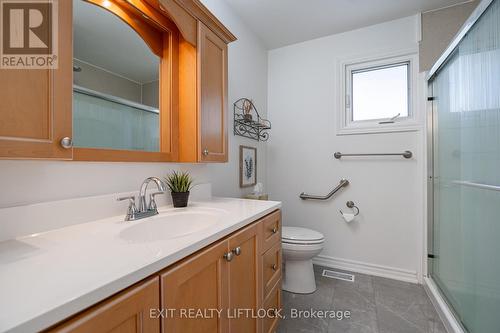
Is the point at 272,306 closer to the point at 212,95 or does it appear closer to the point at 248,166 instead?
the point at 248,166

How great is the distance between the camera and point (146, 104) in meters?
1.20

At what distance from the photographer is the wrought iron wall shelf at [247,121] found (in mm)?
1970

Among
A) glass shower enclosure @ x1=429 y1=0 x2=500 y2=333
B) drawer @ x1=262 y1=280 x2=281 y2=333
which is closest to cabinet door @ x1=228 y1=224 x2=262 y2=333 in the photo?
drawer @ x1=262 y1=280 x2=281 y2=333

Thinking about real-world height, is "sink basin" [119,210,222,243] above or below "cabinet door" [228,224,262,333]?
above

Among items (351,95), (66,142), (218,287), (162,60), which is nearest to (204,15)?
(162,60)

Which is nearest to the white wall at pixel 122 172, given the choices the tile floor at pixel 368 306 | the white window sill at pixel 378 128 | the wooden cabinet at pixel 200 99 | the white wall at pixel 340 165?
the wooden cabinet at pixel 200 99

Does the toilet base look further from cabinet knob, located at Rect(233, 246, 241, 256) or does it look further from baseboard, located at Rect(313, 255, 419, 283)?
cabinet knob, located at Rect(233, 246, 241, 256)

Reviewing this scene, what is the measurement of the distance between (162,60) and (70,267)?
3.64ft

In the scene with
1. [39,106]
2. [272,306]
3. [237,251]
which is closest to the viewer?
[39,106]

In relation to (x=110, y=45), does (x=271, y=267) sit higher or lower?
lower

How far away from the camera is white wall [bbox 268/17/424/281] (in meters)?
1.97

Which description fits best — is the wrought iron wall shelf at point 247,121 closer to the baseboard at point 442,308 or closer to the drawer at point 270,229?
the drawer at point 270,229

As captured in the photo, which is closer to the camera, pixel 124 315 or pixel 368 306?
pixel 124 315

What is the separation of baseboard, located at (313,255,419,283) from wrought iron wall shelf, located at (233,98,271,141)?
1393mm
